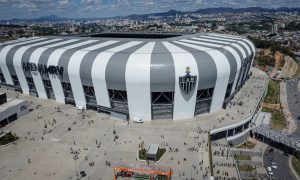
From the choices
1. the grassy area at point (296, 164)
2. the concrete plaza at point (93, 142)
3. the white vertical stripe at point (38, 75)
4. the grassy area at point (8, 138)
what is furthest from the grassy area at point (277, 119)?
the white vertical stripe at point (38, 75)

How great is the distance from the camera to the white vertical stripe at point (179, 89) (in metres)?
48.9

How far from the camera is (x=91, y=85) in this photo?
2121 inches

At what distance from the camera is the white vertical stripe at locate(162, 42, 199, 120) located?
48.9m

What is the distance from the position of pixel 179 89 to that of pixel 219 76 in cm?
948

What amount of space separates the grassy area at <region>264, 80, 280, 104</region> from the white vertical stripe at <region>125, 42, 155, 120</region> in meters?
47.3

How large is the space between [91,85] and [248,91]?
44.5 meters

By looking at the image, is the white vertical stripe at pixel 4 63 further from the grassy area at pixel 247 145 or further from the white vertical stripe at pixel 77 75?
the grassy area at pixel 247 145

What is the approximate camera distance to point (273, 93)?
87062 millimetres

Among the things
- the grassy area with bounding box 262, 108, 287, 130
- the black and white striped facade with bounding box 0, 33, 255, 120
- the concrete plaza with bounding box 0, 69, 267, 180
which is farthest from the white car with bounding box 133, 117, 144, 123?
the grassy area with bounding box 262, 108, 287, 130

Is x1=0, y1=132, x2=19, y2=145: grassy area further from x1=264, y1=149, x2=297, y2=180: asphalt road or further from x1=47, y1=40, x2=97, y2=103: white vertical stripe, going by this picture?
x1=264, y1=149, x2=297, y2=180: asphalt road

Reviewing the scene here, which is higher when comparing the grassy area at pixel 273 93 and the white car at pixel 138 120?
the white car at pixel 138 120

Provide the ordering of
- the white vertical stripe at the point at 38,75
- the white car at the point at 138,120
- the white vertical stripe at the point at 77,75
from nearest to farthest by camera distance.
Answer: the white car at the point at 138,120, the white vertical stripe at the point at 77,75, the white vertical stripe at the point at 38,75

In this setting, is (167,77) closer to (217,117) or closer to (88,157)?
(217,117)

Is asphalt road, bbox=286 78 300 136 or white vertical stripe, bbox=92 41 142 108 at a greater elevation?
white vertical stripe, bbox=92 41 142 108
